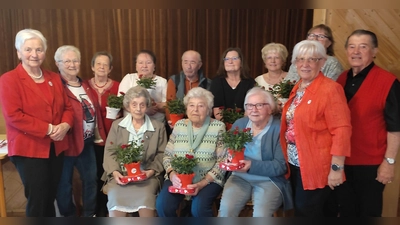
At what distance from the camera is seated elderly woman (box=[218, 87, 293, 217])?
65.4 inches

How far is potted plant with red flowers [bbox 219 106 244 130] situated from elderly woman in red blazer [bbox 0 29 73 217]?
806 mm

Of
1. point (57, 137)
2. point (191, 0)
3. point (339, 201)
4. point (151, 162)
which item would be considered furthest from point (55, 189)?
point (191, 0)

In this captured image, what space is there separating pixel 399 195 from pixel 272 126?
2.53 ft

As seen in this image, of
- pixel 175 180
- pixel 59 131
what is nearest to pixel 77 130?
pixel 59 131

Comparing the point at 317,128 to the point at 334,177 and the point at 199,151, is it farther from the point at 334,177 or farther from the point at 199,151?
the point at 199,151

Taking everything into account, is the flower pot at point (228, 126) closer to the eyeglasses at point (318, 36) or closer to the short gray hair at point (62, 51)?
the eyeglasses at point (318, 36)

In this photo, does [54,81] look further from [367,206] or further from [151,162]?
[367,206]

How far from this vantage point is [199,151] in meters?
1.82

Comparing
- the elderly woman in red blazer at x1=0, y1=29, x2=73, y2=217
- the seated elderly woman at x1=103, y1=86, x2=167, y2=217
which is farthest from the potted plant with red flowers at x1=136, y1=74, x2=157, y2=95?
the elderly woman in red blazer at x1=0, y1=29, x2=73, y2=217

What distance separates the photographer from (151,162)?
1890 mm

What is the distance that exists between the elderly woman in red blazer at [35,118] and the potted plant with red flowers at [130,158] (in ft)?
0.87

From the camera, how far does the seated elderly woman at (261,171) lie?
166 cm

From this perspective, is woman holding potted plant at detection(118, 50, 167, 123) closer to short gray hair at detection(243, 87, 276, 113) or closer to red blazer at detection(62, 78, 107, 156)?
red blazer at detection(62, 78, 107, 156)

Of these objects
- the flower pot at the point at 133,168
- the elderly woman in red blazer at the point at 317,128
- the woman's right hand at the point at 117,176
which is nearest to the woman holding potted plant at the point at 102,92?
the woman's right hand at the point at 117,176
